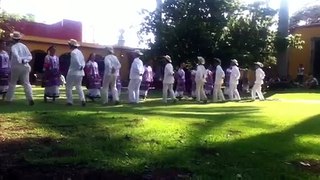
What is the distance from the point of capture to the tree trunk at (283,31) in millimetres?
33094

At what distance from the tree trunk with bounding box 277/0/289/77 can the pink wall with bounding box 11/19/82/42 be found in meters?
15.8

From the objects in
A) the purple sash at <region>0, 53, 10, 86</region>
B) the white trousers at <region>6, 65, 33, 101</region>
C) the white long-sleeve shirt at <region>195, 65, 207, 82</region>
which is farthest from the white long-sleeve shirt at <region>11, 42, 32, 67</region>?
the white long-sleeve shirt at <region>195, 65, 207, 82</region>

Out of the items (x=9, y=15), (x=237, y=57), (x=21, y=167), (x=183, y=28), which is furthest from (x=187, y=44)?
(x=21, y=167)

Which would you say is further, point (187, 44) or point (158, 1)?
point (158, 1)

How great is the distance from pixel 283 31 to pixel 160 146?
27316 millimetres

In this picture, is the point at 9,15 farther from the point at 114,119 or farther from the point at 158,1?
the point at 114,119

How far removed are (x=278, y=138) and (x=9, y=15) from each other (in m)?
28.8

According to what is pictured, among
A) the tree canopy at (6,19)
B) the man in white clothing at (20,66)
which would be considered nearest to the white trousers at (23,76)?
the man in white clothing at (20,66)

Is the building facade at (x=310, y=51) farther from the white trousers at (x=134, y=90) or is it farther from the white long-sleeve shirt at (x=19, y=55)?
the white long-sleeve shirt at (x=19, y=55)

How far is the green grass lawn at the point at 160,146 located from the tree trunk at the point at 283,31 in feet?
78.7

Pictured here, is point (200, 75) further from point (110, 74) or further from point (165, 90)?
point (110, 74)

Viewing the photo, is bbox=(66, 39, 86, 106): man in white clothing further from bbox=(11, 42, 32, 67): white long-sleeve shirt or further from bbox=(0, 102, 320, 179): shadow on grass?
bbox=(0, 102, 320, 179): shadow on grass

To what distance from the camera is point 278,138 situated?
340 inches

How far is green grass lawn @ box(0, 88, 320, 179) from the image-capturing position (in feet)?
21.8
